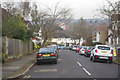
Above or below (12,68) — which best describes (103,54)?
above

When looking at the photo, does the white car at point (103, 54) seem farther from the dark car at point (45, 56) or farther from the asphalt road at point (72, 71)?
the dark car at point (45, 56)

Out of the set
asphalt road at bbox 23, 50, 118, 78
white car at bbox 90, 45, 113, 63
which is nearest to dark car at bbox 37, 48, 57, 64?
asphalt road at bbox 23, 50, 118, 78

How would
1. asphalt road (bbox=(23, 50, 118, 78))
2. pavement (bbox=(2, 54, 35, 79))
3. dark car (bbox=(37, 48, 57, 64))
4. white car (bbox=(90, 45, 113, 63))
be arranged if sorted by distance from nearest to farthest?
asphalt road (bbox=(23, 50, 118, 78))
pavement (bbox=(2, 54, 35, 79))
dark car (bbox=(37, 48, 57, 64))
white car (bbox=(90, 45, 113, 63))

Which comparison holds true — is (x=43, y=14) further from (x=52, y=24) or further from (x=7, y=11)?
(x=7, y=11)

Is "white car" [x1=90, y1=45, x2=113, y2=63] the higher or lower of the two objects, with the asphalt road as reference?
higher

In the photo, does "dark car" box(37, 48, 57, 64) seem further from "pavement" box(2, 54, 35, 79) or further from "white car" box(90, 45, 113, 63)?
"white car" box(90, 45, 113, 63)

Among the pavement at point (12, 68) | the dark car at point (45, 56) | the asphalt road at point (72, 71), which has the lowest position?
the asphalt road at point (72, 71)

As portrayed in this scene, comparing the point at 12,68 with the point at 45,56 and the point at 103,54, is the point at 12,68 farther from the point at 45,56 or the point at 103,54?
the point at 103,54

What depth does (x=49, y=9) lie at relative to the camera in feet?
111

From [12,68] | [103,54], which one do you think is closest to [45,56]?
[12,68]

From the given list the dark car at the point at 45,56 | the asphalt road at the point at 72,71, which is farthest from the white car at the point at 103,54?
the dark car at the point at 45,56

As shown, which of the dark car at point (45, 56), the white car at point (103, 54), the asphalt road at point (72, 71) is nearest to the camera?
the asphalt road at point (72, 71)

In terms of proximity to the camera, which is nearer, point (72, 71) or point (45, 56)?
point (72, 71)

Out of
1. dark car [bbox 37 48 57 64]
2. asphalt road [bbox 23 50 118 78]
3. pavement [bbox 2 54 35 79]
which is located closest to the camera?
asphalt road [bbox 23 50 118 78]
